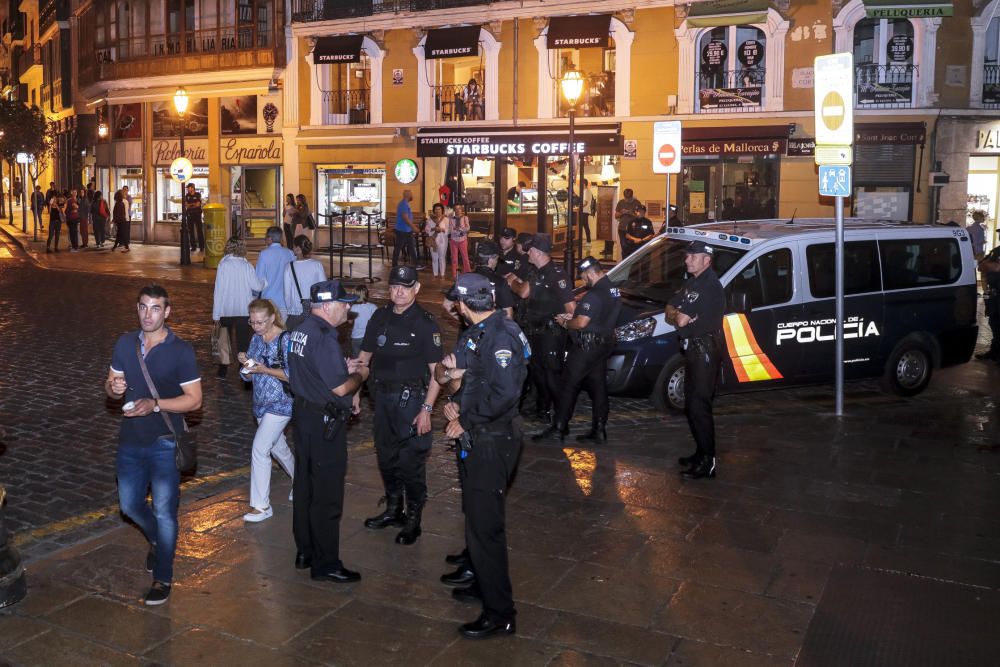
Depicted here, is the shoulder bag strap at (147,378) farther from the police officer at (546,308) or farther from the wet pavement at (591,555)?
the police officer at (546,308)

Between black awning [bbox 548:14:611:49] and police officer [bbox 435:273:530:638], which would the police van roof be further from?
black awning [bbox 548:14:611:49]

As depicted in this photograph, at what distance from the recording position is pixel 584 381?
937cm

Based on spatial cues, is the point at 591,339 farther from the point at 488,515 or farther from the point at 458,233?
the point at 458,233

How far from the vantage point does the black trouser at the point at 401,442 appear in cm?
665

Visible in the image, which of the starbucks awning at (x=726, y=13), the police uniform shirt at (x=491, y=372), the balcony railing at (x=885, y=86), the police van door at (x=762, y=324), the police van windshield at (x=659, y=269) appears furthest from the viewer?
the starbucks awning at (x=726, y=13)

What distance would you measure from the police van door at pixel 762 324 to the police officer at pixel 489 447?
5461 millimetres

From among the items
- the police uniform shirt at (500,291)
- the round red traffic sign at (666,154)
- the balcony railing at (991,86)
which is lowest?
the police uniform shirt at (500,291)

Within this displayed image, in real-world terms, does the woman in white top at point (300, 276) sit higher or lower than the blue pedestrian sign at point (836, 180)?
lower

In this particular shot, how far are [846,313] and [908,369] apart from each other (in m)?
1.29

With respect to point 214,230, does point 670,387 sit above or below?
below

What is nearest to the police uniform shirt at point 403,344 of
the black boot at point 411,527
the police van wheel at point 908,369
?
the black boot at point 411,527

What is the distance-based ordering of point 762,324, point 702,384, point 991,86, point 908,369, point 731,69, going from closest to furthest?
point 702,384, point 762,324, point 908,369, point 991,86, point 731,69

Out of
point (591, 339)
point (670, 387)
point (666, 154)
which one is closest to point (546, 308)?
point (591, 339)

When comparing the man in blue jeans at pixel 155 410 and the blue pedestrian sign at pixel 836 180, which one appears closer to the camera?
the man in blue jeans at pixel 155 410
